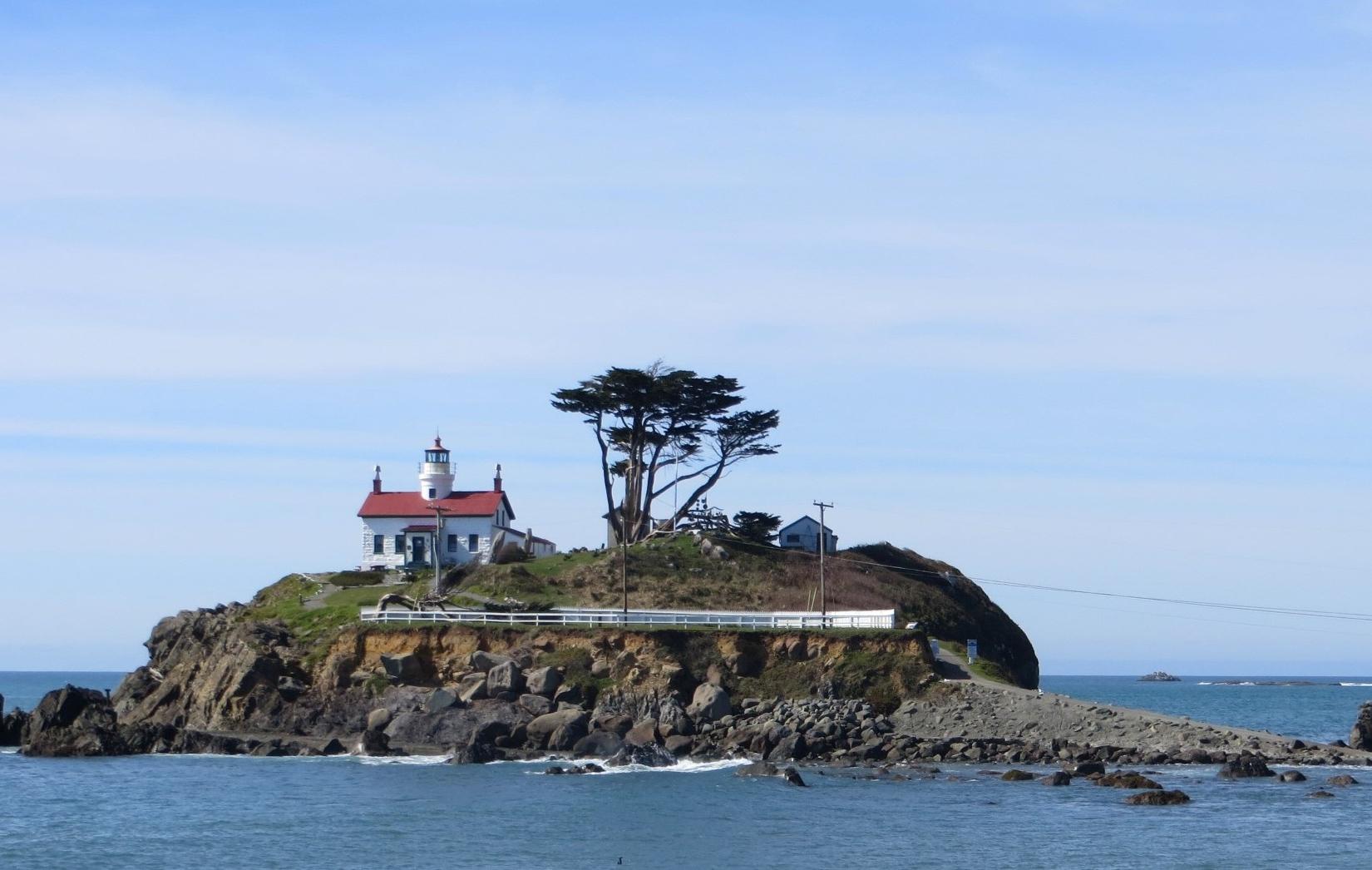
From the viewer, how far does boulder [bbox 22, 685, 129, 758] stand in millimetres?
54781

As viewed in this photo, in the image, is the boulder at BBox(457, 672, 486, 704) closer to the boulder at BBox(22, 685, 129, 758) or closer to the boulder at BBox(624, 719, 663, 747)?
the boulder at BBox(624, 719, 663, 747)

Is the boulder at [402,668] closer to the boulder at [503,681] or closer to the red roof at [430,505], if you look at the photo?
the boulder at [503,681]

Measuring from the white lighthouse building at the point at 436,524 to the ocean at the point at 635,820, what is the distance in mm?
23577

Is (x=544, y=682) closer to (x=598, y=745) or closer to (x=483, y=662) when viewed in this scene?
(x=483, y=662)

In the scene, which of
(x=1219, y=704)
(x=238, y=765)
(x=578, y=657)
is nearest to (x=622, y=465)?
(x=578, y=657)

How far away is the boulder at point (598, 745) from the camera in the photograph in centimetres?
5081

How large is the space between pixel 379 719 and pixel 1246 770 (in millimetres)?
28775

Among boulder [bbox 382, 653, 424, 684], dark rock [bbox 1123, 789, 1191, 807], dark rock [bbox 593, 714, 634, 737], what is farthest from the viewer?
boulder [bbox 382, 653, 424, 684]

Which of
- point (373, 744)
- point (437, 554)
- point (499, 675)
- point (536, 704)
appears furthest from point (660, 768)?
point (437, 554)

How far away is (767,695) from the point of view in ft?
181

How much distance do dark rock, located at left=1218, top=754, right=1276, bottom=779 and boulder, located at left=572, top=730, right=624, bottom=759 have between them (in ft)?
61.5

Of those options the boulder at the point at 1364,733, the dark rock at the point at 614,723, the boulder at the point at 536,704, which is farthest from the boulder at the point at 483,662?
the boulder at the point at 1364,733

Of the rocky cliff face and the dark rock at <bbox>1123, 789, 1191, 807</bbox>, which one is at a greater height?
the rocky cliff face

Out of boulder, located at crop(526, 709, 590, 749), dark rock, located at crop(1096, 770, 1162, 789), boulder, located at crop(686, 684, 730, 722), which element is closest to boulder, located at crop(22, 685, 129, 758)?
boulder, located at crop(526, 709, 590, 749)
